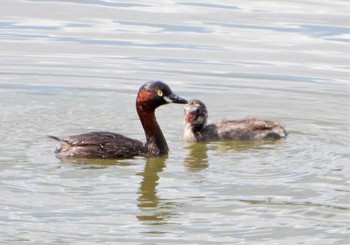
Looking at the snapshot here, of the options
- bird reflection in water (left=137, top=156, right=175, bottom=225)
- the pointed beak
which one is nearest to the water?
bird reflection in water (left=137, top=156, right=175, bottom=225)

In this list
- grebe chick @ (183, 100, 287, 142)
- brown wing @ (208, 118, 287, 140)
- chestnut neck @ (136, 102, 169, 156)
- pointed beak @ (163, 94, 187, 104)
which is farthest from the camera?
brown wing @ (208, 118, 287, 140)

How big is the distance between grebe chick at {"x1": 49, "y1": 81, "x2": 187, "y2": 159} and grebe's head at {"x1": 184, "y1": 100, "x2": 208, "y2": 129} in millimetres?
539

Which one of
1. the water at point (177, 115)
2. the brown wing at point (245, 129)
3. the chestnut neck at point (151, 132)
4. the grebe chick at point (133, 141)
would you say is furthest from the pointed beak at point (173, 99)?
the brown wing at point (245, 129)

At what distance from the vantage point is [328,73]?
18.5 m

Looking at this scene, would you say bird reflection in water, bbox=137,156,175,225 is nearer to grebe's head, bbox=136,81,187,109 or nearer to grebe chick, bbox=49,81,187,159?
grebe chick, bbox=49,81,187,159

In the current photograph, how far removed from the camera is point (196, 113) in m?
15.0

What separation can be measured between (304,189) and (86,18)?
11.5 metres

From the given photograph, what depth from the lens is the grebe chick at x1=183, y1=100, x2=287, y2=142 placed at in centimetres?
1464

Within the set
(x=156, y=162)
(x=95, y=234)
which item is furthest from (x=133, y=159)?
(x=95, y=234)

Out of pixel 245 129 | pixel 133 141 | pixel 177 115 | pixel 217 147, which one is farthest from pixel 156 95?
pixel 177 115

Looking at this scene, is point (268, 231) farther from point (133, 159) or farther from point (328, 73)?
point (328, 73)

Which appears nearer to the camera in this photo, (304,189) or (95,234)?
(95,234)

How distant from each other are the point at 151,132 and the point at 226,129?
44.4 inches

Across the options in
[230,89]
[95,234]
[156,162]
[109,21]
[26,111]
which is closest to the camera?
[95,234]
